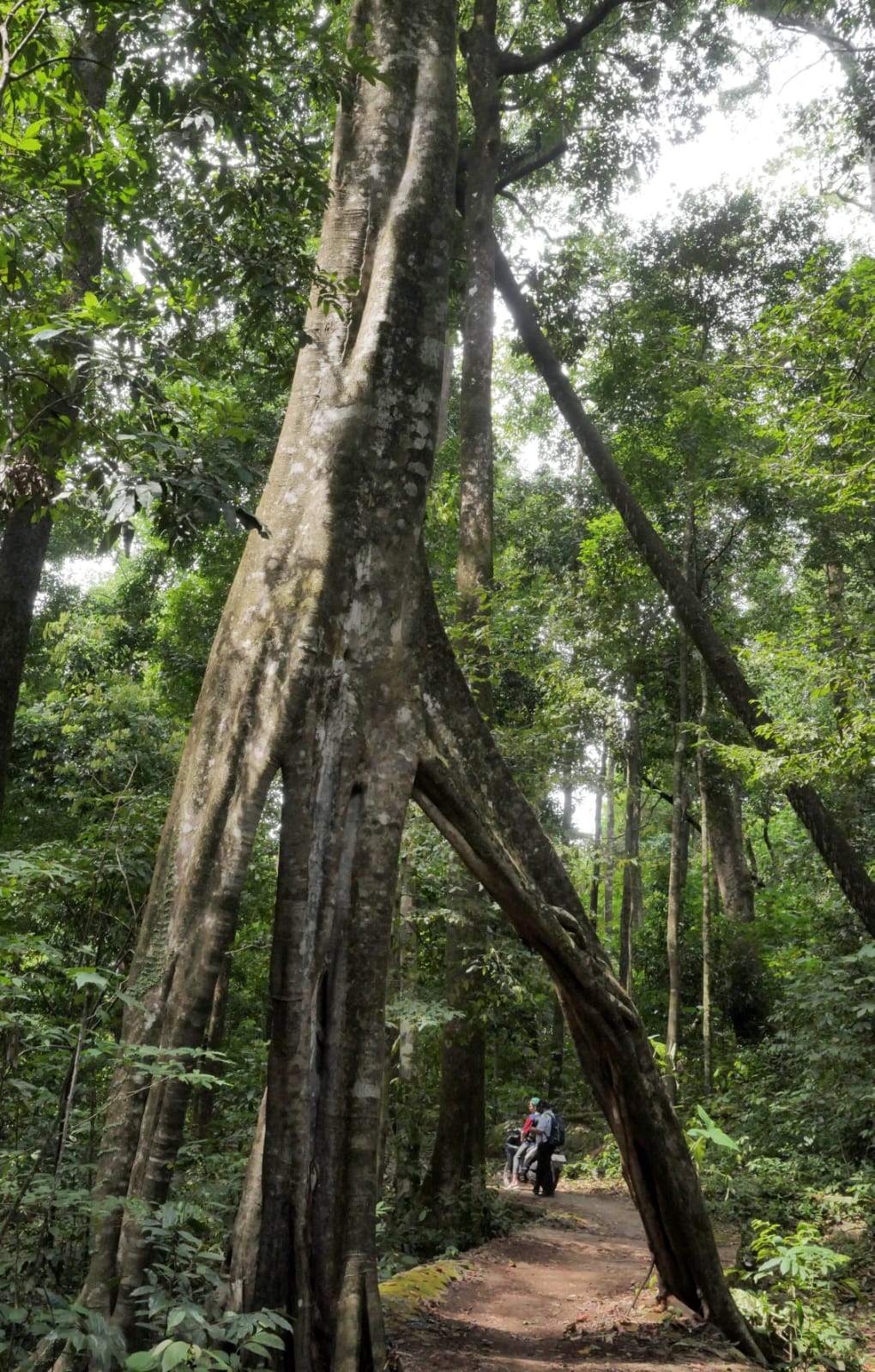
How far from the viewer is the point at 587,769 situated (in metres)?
13.1

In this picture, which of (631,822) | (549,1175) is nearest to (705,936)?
(631,822)

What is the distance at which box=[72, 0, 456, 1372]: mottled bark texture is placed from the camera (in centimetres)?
389

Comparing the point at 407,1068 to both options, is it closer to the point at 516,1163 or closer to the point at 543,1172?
A: the point at 543,1172

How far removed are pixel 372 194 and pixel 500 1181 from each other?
1332 cm

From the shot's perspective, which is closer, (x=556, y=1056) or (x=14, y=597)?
(x=14, y=597)

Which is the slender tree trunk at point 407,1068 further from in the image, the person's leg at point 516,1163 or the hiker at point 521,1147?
the person's leg at point 516,1163

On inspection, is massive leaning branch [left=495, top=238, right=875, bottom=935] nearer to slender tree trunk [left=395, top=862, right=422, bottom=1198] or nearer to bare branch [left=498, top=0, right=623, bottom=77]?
bare branch [left=498, top=0, right=623, bottom=77]

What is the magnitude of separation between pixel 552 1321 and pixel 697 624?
708cm

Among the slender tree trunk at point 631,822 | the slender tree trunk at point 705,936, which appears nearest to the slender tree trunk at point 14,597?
the slender tree trunk at point 705,936

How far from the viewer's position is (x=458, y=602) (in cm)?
921

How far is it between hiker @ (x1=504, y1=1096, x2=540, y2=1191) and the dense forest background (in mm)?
1405

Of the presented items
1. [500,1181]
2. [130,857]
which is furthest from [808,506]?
[130,857]

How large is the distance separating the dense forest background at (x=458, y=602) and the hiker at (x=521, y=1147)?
1.40 m

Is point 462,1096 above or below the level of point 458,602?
below
